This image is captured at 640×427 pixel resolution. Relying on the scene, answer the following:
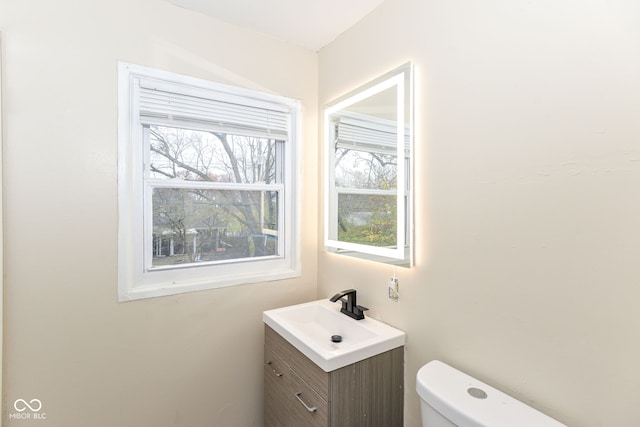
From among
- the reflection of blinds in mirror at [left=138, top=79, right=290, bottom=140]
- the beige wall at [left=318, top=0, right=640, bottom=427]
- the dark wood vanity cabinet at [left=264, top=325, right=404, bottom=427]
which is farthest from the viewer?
the reflection of blinds in mirror at [left=138, top=79, right=290, bottom=140]

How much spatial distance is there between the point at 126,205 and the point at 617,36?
185 cm

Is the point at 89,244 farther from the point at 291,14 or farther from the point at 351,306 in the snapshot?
the point at 291,14

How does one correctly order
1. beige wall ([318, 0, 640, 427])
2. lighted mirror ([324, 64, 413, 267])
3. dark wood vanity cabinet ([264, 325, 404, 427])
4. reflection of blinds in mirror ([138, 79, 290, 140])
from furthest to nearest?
reflection of blinds in mirror ([138, 79, 290, 140])
lighted mirror ([324, 64, 413, 267])
dark wood vanity cabinet ([264, 325, 404, 427])
beige wall ([318, 0, 640, 427])

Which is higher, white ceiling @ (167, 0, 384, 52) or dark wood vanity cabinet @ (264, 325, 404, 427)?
white ceiling @ (167, 0, 384, 52)

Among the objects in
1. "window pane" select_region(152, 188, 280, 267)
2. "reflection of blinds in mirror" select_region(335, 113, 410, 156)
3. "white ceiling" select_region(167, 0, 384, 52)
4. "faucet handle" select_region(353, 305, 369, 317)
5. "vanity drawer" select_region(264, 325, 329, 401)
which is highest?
"white ceiling" select_region(167, 0, 384, 52)

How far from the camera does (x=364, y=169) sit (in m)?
1.62

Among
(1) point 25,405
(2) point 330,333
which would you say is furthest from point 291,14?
(1) point 25,405

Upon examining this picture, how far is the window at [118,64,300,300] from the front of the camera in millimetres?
1461

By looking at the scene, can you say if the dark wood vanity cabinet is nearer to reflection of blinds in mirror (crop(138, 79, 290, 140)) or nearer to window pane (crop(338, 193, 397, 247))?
window pane (crop(338, 193, 397, 247))

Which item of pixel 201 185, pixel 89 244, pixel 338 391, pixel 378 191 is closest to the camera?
pixel 338 391

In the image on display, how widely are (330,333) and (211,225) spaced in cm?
89

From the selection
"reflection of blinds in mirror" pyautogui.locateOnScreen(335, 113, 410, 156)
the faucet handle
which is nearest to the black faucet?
the faucet handle

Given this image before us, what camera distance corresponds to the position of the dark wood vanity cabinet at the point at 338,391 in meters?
1.19

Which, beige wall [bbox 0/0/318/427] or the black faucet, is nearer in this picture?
beige wall [bbox 0/0/318/427]
